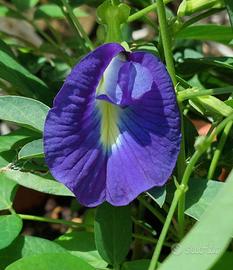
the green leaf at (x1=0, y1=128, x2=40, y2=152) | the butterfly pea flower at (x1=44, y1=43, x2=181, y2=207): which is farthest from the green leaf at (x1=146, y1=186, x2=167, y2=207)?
the green leaf at (x1=0, y1=128, x2=40, y2=152)

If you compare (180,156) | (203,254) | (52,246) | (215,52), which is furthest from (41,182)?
(215,52)

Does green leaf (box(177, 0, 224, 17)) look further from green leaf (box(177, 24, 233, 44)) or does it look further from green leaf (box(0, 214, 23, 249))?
green leaf (box(0, 214, 23, 249))

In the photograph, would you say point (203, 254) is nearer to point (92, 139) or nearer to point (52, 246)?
point (92, 139)

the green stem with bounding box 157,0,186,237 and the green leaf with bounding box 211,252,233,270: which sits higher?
the green stem with bounding box 157,0,186,237

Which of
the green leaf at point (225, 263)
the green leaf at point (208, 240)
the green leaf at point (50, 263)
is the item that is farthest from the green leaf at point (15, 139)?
the green leaf at point (208, 240)

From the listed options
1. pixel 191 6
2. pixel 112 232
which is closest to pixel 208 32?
pixel 191 6
